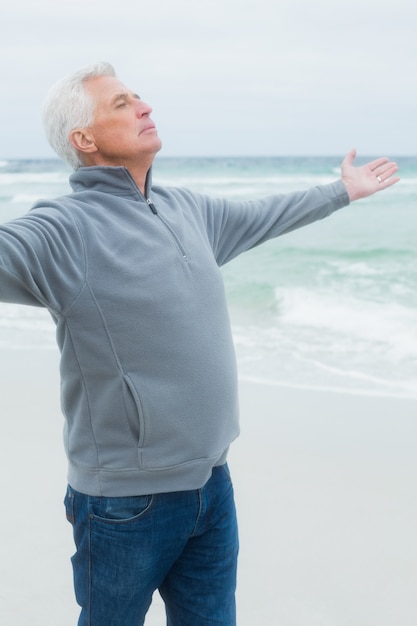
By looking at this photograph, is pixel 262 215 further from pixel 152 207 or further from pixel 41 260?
pixel 41 260

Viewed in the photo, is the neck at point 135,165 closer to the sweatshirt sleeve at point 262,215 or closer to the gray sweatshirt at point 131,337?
the gray sweatshirt at point 131,337

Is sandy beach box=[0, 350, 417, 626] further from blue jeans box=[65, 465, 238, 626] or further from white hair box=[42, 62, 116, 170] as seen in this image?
white hair box=[42, 62, 116, 170]

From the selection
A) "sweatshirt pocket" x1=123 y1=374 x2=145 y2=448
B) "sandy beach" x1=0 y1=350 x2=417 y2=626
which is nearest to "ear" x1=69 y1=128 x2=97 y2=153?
"sweatshirt pocket" x1=123 y1=374 x2=145 y2=448

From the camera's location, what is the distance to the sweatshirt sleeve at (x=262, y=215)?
7.39 ft

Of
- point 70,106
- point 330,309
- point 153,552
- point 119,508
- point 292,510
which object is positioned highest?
point 70,106

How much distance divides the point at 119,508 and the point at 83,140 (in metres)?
0.86

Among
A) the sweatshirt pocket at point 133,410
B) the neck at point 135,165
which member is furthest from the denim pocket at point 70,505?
the neck at point 135,165

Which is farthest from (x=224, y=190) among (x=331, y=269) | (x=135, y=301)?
(x=135, y=301)

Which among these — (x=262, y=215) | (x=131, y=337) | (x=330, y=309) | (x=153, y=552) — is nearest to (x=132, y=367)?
(x=131, y=337)

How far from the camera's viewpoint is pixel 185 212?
2082 millimetres

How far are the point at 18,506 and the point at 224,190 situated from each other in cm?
2324

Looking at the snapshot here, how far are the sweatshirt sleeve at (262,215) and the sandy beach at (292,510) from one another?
4.68 ft

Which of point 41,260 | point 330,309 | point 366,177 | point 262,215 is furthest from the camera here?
point 330,309

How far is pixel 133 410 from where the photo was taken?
1.81 metres
